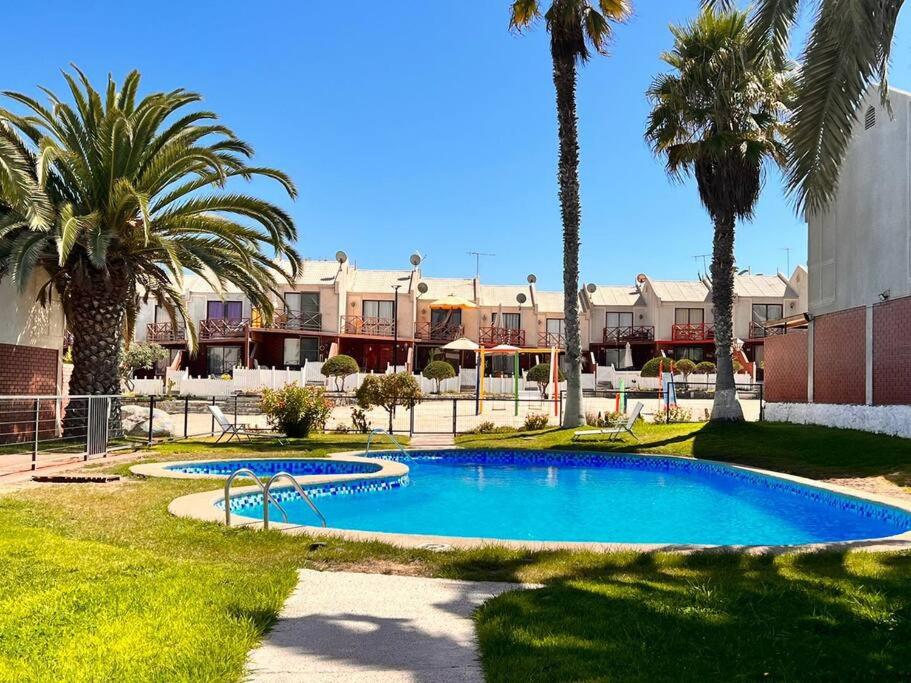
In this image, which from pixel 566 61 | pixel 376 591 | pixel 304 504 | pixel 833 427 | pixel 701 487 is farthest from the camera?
pixel 566 61

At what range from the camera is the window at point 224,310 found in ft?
146

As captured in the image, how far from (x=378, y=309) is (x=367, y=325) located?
1.51m

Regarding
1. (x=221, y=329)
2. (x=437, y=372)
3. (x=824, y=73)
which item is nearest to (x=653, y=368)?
(x=437, y=372)

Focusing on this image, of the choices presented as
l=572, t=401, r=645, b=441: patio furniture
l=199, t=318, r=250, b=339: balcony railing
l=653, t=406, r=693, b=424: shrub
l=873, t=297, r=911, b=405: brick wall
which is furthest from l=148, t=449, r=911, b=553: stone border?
l=199, t=318, r=250, b=339: balcony railing

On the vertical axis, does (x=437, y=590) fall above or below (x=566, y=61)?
below

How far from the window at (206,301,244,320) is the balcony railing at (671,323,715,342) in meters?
27.9

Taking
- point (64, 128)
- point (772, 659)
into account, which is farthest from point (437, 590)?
point (64, 128)

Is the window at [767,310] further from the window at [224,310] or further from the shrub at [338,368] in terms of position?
the window at [224,310]

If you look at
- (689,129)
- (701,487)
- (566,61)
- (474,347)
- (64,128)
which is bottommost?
(701,487)

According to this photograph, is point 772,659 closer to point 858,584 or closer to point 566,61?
point 858,584

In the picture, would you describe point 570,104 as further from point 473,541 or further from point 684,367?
point 684,367

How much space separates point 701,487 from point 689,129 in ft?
33.0

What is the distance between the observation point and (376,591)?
5.17m

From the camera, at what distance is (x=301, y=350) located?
1721 inches
